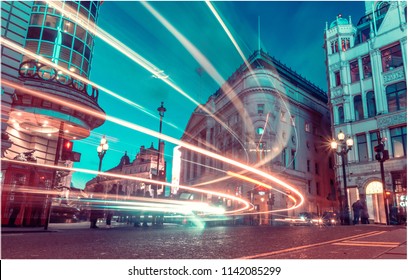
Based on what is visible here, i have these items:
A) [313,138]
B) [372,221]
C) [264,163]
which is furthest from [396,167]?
[313,138]

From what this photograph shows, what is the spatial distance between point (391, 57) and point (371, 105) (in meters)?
4.48

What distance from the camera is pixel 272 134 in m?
35.0

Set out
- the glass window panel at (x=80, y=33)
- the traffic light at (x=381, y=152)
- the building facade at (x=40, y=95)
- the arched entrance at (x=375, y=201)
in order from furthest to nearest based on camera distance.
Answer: the arched entrance at (x=375, y=201)
the glass window panel at (x=80, y=33)
the traffic light at (x=381, y=152)
the building facade at (x=40, y=95)

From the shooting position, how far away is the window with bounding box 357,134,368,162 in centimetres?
2591

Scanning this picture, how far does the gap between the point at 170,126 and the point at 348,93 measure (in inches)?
5026

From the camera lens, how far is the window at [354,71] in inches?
1104

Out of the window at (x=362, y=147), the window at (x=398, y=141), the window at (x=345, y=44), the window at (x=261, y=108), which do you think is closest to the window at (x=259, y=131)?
the window at (x=261, y=108)

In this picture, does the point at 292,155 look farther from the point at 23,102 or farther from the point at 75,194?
the point at 23,102

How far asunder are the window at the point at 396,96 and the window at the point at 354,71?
3.49 m

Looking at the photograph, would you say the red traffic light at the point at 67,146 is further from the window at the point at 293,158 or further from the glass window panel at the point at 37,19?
the window at the point at 293,158

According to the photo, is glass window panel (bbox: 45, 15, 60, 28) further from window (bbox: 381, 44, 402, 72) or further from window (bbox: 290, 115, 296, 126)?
window (bbox: 290, 115, 296, 126)

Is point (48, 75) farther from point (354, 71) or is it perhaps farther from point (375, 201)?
point (354, 71)

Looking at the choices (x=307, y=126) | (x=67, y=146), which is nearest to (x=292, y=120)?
(x=307, y=126)

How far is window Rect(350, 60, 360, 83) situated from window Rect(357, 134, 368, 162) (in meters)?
5.86
